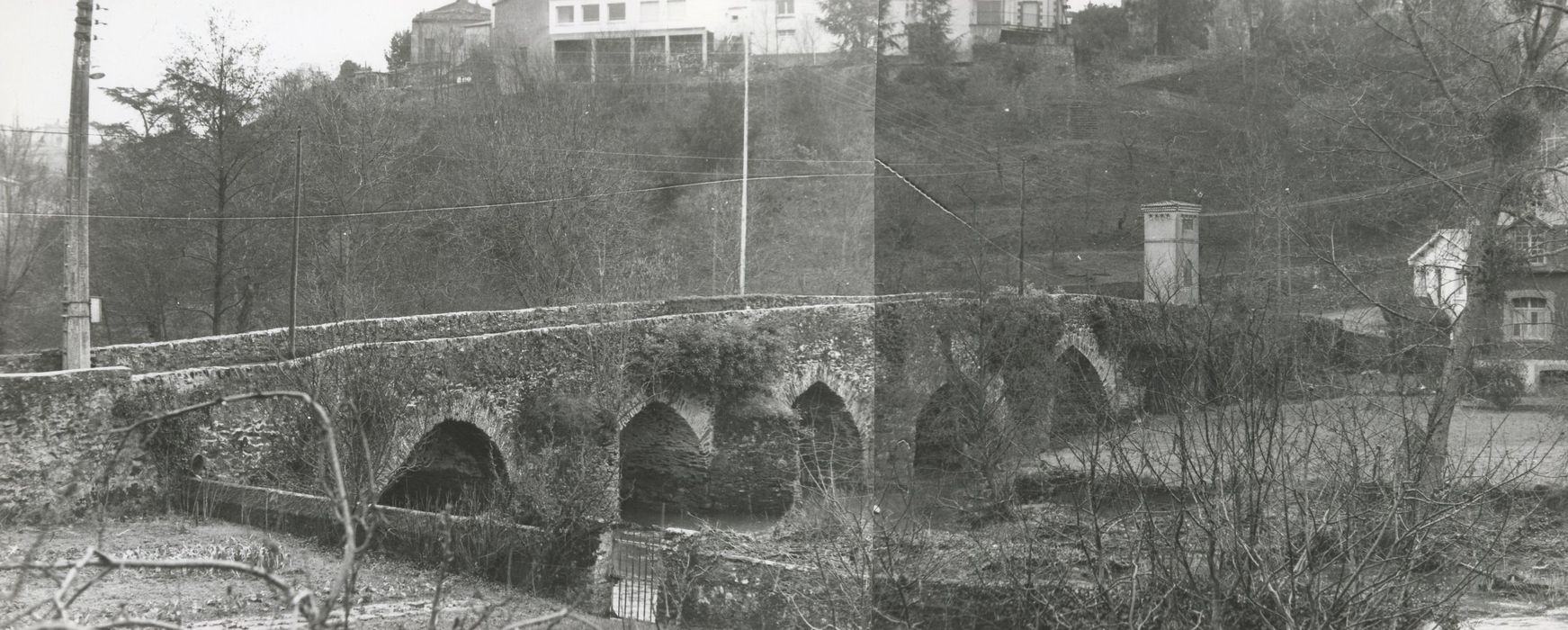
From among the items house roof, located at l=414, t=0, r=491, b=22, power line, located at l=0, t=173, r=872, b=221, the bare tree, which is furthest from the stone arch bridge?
house roof, located at l=414, t=0, r=491, b=22

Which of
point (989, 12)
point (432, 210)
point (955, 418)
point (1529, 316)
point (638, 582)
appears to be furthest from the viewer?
point (432, 210)

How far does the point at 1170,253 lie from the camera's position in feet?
37.3

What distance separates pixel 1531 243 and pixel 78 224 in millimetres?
13660

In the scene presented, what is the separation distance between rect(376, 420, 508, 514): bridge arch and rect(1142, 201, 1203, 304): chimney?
797cm

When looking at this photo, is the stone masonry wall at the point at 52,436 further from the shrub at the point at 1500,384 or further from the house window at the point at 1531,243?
the house window at the point at 1531,243

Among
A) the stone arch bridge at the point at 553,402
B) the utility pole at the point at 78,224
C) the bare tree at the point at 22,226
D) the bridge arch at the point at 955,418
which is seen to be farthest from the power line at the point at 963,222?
the bare tree at the point at 22,226

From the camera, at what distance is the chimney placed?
11.1 m

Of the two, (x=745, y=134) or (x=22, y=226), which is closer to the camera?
(x=22, y=226)

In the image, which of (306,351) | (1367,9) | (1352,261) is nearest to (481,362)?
(306,351)

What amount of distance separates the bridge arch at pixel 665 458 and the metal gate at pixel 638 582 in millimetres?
4982

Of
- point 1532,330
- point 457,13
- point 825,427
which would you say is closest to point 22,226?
point 457,13

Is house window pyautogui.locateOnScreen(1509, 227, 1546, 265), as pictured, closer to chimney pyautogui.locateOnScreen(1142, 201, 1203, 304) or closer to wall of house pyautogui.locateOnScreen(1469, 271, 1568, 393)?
wall of house pyautogui.locateOnScreen(1469, 271, 1568, 393)

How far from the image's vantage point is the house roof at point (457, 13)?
1956 cm

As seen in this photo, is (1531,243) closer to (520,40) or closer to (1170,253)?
(1170,253)
